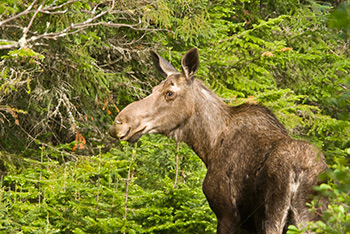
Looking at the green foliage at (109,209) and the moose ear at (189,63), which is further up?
the moose ear at (189,63)

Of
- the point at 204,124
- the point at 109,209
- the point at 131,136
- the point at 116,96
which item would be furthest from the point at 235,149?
the point at 116,96

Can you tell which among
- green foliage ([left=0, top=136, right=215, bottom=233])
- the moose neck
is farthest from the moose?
green foliage ([left=0, top=136, right=215, bottom=233])

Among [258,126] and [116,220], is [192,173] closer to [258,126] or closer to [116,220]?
[116,220]

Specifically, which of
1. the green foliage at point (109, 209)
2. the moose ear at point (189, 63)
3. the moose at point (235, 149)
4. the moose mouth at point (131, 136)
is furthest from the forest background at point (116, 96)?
the moose ear at point (189, 63)

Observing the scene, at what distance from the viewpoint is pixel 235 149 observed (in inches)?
227

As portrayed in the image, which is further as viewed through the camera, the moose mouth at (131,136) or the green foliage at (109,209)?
the green foliage at (109,209)

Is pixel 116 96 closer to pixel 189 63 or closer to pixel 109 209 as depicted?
pixel 109 209

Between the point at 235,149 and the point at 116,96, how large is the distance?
638cm

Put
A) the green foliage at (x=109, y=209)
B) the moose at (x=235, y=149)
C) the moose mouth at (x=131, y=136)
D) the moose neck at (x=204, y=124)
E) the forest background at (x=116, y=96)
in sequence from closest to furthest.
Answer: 1. the moose at (x=235, y=149)
2. the moose mouth at (x=131, y=136)
3. the moose neck at (x=204, y=124)
4. the green foliage at (x=109, y=209)
5. the forest background at (x=116, y=96)

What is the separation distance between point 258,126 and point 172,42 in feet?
21.3

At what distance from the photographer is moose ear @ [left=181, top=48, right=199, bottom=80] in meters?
6.37

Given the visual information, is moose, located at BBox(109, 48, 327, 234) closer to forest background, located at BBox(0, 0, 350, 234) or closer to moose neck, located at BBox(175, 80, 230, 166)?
moose neck, located at BBox(175, 80, 230, 166)

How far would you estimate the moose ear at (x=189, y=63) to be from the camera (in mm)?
6366

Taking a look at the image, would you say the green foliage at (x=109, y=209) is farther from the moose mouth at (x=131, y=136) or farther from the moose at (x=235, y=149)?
the moose at (x=235, y=149)
